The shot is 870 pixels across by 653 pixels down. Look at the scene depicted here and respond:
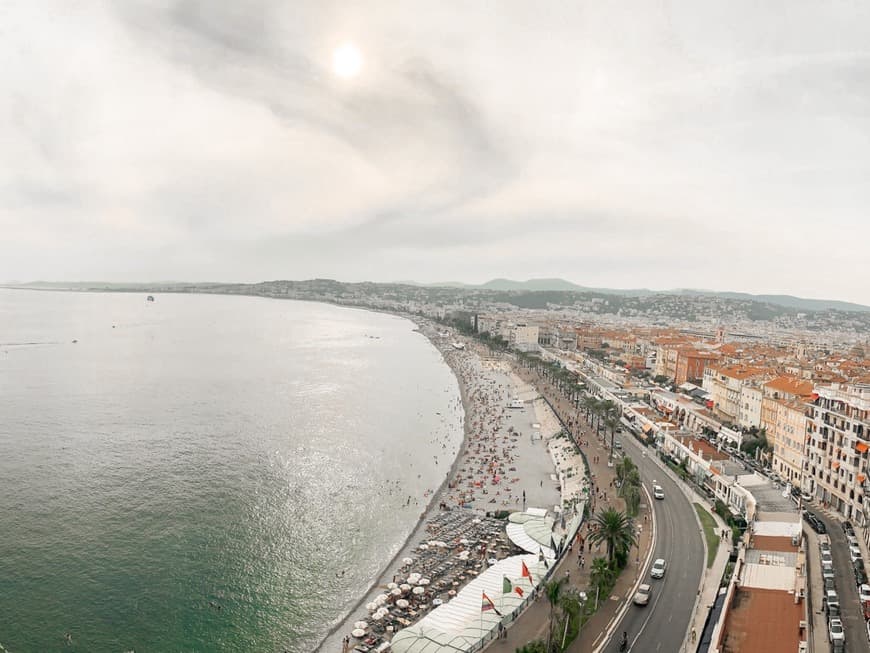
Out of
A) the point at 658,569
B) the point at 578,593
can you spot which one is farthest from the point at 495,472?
the point at 578,593

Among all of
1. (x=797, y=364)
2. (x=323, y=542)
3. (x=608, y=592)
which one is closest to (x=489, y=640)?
(x=608, y=592)

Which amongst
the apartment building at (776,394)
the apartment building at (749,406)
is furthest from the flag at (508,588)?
the apartment building at (749,406)

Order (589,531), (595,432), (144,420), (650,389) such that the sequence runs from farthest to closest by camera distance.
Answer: (650,389) → (144,420) → (595,432) → (589,531)

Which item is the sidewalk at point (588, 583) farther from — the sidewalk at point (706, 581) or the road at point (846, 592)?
the road at point (846, 592)

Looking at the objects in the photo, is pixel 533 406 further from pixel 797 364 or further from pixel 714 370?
pixel 797 364

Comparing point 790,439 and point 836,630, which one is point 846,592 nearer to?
point 836,630

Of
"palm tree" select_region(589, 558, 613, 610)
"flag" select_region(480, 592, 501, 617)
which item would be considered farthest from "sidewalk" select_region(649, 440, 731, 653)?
"flag" select_region(480, 592, 501, 617)
